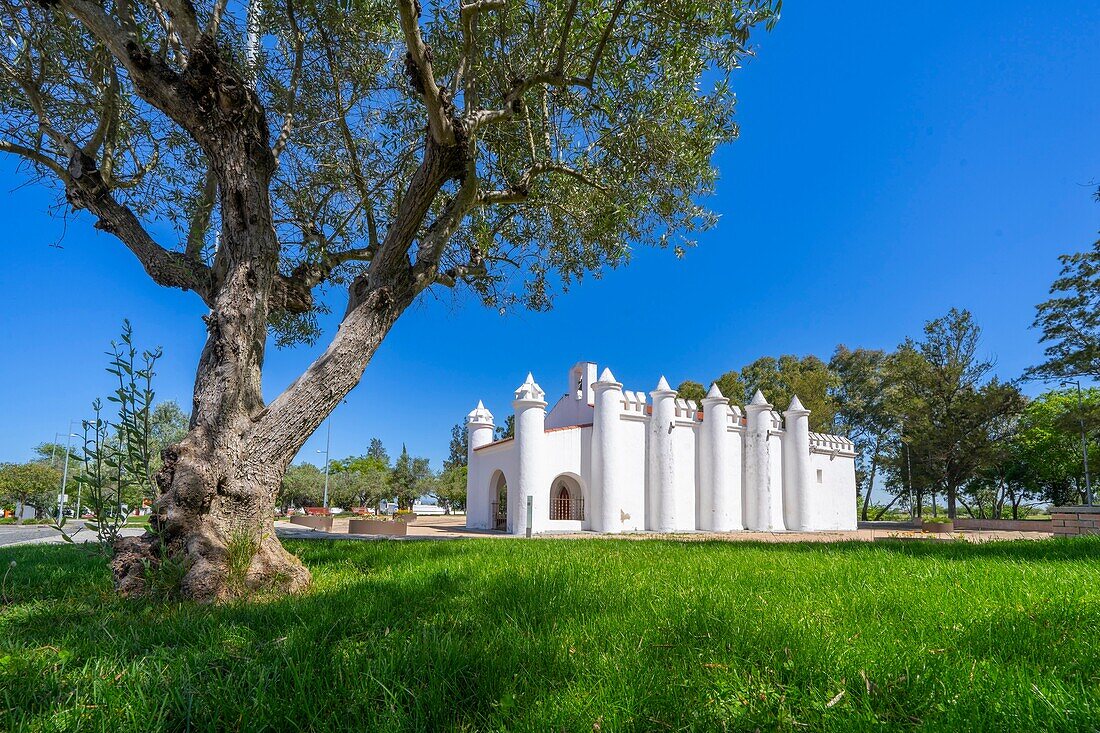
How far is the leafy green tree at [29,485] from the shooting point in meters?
43.1

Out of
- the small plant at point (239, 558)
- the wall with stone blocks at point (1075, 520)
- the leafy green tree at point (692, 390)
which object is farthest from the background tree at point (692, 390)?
the small plant at point (239, 558)

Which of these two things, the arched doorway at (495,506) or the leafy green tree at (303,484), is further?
the leafy green tree at (303,484)

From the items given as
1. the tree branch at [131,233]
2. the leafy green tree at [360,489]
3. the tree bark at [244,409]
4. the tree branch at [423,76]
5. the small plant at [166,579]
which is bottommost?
the leafy green tree at [360,489]

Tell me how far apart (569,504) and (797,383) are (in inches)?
881

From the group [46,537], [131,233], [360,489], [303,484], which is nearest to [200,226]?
[131,233]

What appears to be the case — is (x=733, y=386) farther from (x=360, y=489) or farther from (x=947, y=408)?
(x=360, y=489)

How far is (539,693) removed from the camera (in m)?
2.19

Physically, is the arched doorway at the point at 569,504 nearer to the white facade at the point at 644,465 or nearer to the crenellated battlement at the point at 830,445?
the white facade at the point at 644,465

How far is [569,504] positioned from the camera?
25.0 metres

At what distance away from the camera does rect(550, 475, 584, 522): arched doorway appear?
2422 centimetres

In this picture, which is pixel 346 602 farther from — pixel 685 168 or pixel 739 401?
pixel 739 401

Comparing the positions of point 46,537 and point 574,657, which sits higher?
point 574,657

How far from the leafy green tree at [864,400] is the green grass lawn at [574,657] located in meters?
44.7

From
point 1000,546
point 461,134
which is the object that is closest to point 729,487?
point 1000,546
